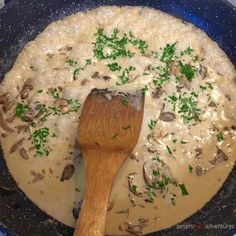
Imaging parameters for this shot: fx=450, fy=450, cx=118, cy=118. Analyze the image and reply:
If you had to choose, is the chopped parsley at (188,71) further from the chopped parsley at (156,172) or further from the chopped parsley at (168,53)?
the chopped parsley at (156,172)

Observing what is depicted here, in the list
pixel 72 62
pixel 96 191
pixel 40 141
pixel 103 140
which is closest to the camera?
pixel 96 191

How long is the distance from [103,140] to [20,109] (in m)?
0.53

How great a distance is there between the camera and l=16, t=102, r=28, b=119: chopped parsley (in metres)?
2.19

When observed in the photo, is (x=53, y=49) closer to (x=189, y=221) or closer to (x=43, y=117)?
(x=43, y=117)

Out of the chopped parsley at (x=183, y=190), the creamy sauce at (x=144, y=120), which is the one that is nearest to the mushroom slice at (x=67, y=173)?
the creamy sauce at (x=144, y=120)

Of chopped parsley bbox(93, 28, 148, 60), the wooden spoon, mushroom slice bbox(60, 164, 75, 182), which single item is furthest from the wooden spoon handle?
chopped parsley bbox(93, 28, 148, 60)

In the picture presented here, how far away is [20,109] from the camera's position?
220 centimetres

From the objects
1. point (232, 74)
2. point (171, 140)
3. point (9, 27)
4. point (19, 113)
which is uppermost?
point (232, 74)

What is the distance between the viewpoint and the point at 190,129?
2.13 meters

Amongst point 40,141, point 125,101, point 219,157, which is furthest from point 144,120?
point 40,141

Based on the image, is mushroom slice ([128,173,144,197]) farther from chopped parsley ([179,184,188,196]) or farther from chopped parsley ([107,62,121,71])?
chopped parsley ([107,62,121,71])

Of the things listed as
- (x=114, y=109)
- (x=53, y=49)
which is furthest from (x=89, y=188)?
(x=53, y=49)

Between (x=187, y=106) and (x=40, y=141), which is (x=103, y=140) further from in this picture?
(x=187, y=106)

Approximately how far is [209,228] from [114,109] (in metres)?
0.65
